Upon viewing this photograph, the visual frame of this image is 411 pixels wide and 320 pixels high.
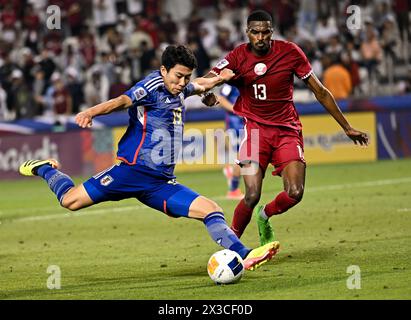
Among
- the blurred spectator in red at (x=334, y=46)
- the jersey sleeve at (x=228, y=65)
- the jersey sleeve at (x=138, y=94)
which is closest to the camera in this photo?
the jersey sleeve at (x=138, y=94)

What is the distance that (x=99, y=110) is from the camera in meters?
8.12

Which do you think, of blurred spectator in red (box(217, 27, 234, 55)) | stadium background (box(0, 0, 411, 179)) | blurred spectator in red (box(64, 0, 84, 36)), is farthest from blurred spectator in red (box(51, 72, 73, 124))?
blurred spectator in red (box(217, 27, 234, 55))

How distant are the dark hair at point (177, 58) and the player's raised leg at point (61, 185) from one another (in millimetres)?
1440

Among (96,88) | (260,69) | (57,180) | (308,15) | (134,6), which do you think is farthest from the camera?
(134,6)

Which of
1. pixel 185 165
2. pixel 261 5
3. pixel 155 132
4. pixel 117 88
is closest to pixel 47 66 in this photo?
pixel 117 88

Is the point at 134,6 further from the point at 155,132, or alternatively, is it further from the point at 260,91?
the point at 155,132

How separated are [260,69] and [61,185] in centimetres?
237

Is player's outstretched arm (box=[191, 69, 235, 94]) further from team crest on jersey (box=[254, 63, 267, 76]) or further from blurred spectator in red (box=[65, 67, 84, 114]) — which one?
blurred spectator in red (box=[65, 67, 84, 114])

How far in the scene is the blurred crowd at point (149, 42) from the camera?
22.8 meters

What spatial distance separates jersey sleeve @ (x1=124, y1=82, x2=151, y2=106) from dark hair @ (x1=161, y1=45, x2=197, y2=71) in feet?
1.00

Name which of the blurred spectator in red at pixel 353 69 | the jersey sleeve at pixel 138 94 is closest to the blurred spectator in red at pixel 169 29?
the blurred spectator in red at pixel 353 69

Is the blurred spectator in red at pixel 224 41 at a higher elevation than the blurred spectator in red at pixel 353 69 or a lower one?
higher

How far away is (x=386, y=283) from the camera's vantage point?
8.12 m

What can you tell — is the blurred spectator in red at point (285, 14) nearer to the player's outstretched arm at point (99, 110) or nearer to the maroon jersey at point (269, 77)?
the maroon jersey at point (269, 77)
